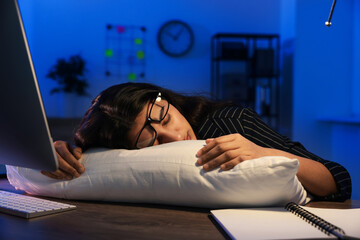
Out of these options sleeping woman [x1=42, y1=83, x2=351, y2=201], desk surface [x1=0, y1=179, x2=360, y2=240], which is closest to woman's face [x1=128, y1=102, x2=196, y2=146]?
sleeping woman [x1=42, y1=83, x2=351, y2=201]

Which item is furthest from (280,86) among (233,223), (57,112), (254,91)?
(233,223)

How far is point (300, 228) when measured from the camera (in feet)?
1.98

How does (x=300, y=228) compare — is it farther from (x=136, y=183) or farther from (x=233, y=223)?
(x=136, y=183)

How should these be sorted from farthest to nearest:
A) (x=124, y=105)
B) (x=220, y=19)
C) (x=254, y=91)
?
(x=220, y=19) < (x=254, y=91) < (x=124, y=105)

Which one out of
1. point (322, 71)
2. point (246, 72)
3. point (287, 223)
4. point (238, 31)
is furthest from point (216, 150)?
point (238, 31)

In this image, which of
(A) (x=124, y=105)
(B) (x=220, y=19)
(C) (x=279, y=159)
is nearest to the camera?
(C) (x=279, y=159)

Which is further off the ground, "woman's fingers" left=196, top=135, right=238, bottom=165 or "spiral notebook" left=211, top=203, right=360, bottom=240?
"woman's fingers" left=196, top=135, right=238, bottom=165

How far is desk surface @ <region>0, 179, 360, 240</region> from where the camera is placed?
2.01 feet

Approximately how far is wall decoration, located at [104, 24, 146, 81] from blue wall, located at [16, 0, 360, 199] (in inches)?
3.0

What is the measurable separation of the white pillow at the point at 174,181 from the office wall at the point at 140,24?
4.14m

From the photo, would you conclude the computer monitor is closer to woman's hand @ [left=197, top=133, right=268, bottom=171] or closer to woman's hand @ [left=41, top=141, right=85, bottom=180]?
woman's hand @ [left=41, top=141, right=85, bottom=180]

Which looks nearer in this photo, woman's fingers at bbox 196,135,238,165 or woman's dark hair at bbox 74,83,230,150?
woman's fingers at bbox 196,135,238,165

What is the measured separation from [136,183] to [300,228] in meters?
0.37

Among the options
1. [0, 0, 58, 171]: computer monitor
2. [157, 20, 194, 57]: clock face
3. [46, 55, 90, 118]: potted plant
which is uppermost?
[157, 20, 194, 57]: clock face
